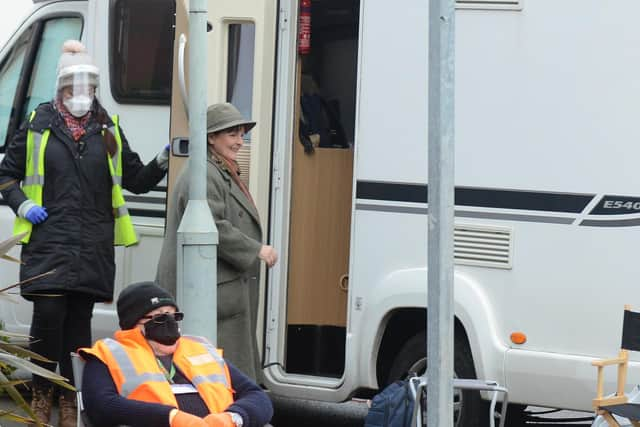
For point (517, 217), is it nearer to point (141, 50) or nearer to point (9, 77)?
point (141, 50)

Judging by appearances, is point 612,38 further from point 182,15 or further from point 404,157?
point 182,15

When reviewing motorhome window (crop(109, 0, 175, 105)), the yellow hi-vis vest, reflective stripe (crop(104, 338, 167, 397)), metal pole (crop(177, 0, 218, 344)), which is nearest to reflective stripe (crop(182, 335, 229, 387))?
reflective stripe (crop(104, 338, 167, 397))

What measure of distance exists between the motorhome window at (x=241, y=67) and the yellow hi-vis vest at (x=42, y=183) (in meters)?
0.65

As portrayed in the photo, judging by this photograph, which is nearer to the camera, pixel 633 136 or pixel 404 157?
pixel 633 136

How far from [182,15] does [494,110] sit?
1.69m

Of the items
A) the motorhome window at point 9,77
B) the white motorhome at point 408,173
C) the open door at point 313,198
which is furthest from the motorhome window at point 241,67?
the motorhome window at point 9,77

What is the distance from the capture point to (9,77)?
28.4ft

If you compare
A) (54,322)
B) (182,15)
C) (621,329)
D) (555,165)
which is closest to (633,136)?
(555,165)

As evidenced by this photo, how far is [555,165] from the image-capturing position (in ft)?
21.5

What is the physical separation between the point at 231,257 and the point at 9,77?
2.77m

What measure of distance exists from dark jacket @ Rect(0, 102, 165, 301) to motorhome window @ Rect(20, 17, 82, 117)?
1.25m

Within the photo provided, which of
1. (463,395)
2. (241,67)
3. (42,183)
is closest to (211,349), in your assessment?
(463,395)

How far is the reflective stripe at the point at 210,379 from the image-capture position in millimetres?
5211

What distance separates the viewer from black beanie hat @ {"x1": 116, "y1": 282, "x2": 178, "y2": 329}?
5.24 meters
